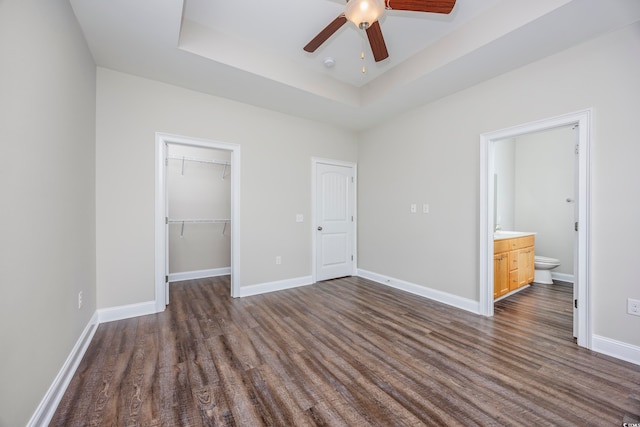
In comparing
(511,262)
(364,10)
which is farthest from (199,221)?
(511,262)

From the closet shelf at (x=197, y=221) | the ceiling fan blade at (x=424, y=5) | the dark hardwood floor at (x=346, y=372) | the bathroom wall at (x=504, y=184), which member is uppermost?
the ceiling fan blade at (x=424, y=5)

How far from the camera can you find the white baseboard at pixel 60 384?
1.39 metres

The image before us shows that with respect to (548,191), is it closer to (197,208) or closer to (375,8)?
(375,8)

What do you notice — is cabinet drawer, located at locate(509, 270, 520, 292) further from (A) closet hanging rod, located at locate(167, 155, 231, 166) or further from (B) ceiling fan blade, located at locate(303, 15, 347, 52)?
(A) closet hanging rod, located at locate(167, 155, 231, 166)

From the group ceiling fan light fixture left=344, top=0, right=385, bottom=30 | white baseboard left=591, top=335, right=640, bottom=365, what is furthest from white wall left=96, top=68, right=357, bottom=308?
white baseboard left=591, top=335, right=640, bottom=365

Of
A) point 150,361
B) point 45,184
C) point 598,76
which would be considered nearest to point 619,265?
point 598,76

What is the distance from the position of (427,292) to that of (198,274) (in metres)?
3.76

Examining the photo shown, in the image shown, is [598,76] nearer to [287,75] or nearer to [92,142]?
[287,75]

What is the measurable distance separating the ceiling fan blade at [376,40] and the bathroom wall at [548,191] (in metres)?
3.51

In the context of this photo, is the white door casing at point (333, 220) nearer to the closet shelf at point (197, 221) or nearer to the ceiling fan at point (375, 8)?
the closet shelf at point (197, 221)

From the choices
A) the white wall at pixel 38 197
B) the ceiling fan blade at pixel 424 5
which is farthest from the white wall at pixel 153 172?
the ceiling fan blade at pixel 424 5

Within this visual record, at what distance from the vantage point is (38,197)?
4.84 ft

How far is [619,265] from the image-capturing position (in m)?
2.10

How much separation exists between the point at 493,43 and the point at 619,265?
214 centimetres
